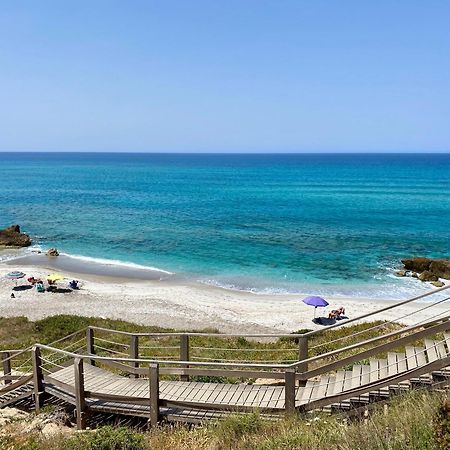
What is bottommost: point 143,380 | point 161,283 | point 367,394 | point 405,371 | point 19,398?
point 161,283

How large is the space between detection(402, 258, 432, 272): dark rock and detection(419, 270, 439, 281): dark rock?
1.51 m

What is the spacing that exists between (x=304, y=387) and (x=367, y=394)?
127 centimetres

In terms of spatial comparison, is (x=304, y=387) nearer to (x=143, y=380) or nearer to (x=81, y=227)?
(x=143, y=380)

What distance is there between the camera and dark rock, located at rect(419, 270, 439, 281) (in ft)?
113

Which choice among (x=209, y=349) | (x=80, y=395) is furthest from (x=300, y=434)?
(x=209, y=349)

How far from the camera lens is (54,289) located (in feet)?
107

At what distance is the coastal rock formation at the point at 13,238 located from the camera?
1937 inches

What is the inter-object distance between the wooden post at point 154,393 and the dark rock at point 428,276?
30.4 meters

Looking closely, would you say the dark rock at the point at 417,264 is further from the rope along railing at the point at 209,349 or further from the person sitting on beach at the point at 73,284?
the person sitting on beach at the point at 73,284

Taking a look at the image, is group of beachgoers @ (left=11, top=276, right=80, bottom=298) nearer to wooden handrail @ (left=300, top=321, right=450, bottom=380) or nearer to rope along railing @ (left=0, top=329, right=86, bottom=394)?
rope along railing @ (left=0, top=329, right=86, bottom=394)

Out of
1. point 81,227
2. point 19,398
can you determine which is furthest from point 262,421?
point 81,227

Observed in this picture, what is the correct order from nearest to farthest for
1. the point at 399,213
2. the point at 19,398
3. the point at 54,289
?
the point at 19,398, the point at 54,289, the point at 399,213

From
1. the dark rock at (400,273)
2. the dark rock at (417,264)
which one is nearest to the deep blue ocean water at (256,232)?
the dark rock at (400,273)

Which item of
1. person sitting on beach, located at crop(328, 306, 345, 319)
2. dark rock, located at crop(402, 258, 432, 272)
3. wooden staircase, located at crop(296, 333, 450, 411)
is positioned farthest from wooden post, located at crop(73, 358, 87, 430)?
dark rock, located at crop(402, 258, 432, 272)
